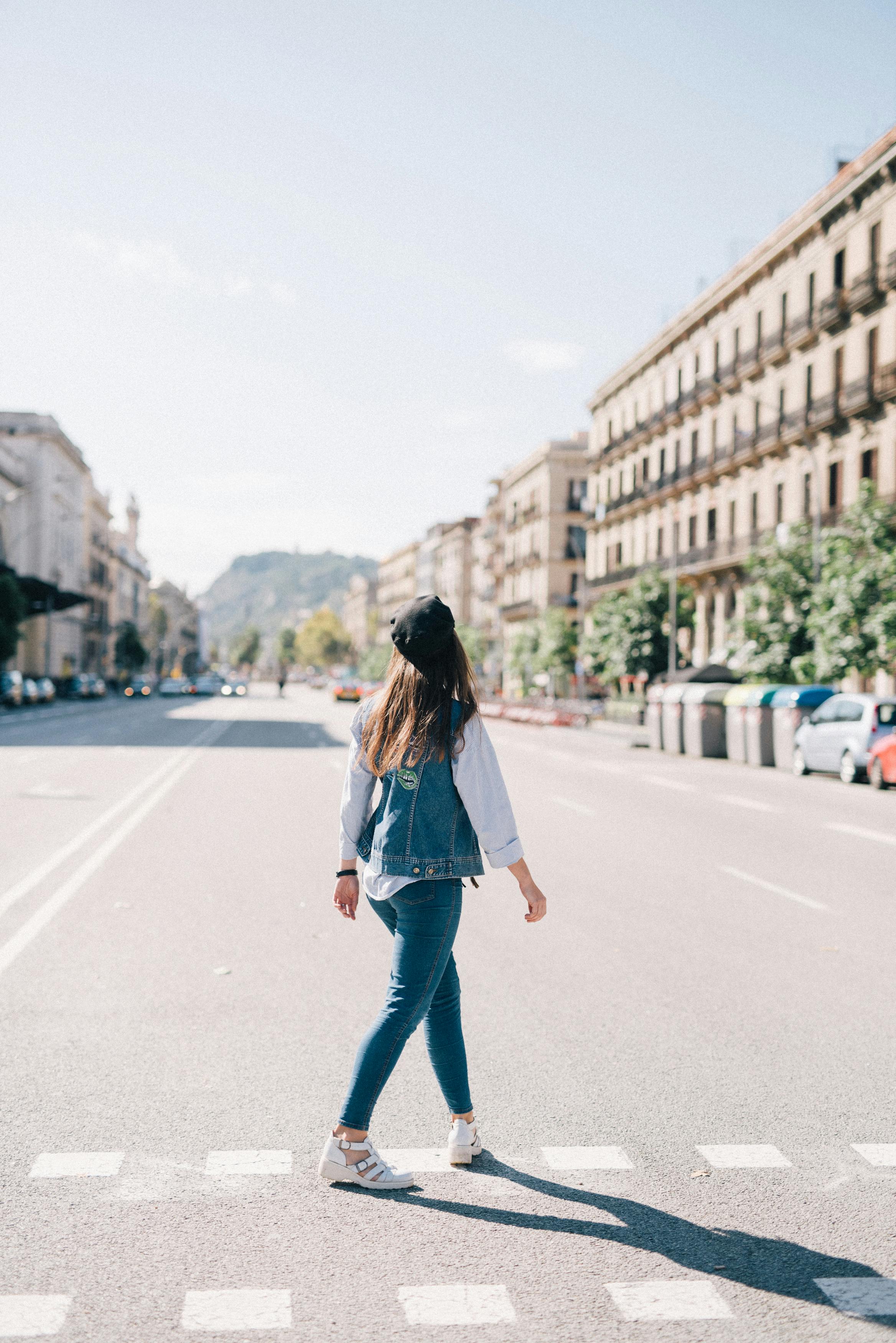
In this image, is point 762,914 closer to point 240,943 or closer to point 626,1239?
point 240,943

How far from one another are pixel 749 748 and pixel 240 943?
23.9m

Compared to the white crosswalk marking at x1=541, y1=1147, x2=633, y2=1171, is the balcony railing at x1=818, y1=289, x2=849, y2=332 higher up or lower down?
higher up

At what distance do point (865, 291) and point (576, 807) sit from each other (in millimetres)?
28667

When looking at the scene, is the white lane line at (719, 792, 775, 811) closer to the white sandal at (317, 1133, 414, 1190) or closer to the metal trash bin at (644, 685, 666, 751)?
the white sandal at (317, 1133, 414, 1190)

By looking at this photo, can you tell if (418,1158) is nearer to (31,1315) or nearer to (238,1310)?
(238,1310)

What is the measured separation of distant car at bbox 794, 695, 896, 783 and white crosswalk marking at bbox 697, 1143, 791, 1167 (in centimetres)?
1868

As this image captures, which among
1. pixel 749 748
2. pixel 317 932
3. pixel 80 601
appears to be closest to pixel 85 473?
pixel 80 601

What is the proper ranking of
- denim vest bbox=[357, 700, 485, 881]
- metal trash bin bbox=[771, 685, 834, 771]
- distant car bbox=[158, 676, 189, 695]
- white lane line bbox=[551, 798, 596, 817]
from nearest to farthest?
denim vest bbox=[357, 700, 485, 881] < white lane line bbox=[551, 798, 596, 817] < metal trash bin bbox=[771, 685, 834, 771] < distant car bbox=[158, 676, 189, 695]

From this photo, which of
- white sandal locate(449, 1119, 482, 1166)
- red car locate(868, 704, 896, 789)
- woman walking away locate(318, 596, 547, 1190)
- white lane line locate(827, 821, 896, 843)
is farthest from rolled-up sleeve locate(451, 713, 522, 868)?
red car locate(868, 704, 896, 789)

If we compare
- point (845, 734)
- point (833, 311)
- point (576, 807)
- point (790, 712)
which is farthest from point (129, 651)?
point (576, 807)

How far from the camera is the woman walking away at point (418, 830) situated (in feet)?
13.2

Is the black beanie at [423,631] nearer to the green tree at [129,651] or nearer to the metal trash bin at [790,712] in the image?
the metal trash bin at [790,712]

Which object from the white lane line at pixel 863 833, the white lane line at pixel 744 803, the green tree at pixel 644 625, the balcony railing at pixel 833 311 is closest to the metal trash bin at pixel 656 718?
the balcony railing at pixel 833 311

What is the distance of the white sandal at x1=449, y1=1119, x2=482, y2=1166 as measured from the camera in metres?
4.23
